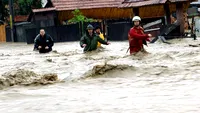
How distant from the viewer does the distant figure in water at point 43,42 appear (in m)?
18.1

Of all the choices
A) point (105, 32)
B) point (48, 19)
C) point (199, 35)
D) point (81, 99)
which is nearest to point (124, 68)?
point (81, 99)

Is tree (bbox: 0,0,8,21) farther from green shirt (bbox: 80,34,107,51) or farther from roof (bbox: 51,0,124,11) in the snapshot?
green shirt (bbox: 80,34,107,51)

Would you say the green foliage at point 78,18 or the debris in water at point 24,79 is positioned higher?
the green foliage at point 78,18

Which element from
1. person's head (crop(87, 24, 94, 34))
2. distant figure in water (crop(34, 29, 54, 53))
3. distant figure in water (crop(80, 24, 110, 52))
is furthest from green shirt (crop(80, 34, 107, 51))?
distant figure in water (crop(34, 29, 54, 53))

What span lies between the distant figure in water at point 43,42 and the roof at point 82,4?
18457mm

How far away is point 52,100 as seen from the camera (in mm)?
6906

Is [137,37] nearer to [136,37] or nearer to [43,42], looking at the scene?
[136,37]

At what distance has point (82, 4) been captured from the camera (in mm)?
37531

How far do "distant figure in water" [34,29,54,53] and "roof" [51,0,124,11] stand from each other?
727 inches

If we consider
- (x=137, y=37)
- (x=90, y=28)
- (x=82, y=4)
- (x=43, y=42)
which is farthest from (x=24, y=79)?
(x=82, y=4)

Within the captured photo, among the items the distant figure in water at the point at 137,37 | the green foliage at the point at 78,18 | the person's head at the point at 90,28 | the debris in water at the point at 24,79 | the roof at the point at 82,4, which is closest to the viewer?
the debris in water at the point at 24,79

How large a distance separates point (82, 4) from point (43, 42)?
19.6m

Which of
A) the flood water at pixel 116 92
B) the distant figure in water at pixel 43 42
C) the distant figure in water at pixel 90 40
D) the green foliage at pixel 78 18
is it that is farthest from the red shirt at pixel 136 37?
the green foliage at pixel 78 18

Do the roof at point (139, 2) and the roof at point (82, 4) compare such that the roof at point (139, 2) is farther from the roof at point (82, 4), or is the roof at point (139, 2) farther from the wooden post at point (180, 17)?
the roof at point (82, 4)
